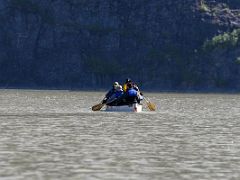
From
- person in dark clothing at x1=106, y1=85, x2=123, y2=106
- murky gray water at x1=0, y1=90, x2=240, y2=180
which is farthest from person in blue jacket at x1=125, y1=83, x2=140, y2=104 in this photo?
murky gray water at x1=0, y1=90, x2=240, y2=180

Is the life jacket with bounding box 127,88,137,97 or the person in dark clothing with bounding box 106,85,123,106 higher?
the life jacket with bounding box 127,88,137,97

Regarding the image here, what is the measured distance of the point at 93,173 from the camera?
33125 millimetres

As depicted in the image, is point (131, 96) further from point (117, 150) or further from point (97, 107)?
point (117, 150)

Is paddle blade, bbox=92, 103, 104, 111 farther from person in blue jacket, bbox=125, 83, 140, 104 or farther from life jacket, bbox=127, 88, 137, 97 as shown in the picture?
life jacket, bbox=127, 88, 137, 97

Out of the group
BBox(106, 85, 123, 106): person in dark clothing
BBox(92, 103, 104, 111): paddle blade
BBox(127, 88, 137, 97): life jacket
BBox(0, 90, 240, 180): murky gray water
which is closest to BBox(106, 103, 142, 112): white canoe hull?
BBox(106, 85, 123, 106): person in dark clothing

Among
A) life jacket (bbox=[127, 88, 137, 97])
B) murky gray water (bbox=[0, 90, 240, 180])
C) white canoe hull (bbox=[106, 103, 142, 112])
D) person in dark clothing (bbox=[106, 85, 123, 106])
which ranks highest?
life jacket (bbox=[127, 88, 137, 97])

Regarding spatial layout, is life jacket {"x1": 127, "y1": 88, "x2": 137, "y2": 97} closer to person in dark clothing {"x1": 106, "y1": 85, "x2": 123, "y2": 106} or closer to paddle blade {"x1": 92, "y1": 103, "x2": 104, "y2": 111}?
person in dark clothing {"x1": 106, "y1": 85, "x2": 123, "y2": 106}

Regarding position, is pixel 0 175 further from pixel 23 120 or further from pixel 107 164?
pixel 23 120

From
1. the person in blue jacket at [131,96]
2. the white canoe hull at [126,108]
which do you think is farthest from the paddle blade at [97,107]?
the person in blue jacket at [131,96]

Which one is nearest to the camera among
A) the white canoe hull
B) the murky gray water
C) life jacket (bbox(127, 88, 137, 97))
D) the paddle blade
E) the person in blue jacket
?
the murky gray water

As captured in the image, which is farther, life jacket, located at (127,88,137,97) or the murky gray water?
life jacket, located at (127,88,137,97)

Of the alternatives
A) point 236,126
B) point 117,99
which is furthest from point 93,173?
point 117,99

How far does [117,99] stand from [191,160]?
148 ft

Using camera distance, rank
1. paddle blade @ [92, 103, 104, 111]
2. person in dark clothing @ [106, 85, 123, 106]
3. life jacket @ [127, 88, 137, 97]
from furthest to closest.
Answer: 1. person in dark clothing @ [106, 85, 123, 106]
2. paddle blade @ [92, 103, 104, 111]
3. life jacket @ [127, 88, 137, 97]
